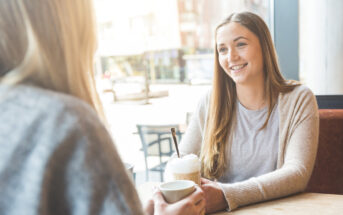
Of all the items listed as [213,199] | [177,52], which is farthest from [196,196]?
[177,52]

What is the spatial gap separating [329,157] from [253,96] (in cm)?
66

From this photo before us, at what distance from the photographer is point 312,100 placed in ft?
4.66

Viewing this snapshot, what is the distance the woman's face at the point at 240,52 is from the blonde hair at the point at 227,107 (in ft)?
0.10

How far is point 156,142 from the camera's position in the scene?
3480 millimetres

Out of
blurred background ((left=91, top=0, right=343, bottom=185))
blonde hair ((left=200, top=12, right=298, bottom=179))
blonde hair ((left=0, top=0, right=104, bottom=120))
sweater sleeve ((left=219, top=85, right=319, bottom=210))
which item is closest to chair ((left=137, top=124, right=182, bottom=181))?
blurred background ((left=91, top=0, right=343, bottom=185))

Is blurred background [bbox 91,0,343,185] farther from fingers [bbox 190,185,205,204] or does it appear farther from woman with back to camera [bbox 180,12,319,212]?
fingers [bbox 190,185,205,204]

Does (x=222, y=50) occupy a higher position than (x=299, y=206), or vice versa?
(x=222, y=50)

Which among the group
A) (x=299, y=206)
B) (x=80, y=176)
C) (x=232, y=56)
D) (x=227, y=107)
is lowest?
(x=299, y=206)

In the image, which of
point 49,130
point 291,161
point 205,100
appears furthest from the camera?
point 205,100

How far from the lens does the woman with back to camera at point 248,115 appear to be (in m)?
1.36

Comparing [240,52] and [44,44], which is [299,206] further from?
[44,44]

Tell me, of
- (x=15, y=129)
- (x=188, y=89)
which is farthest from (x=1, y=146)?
(x=188, y=89)

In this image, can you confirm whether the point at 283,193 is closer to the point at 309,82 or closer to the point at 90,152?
the point at 90,152

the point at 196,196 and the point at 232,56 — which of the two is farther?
the point at 232,56
